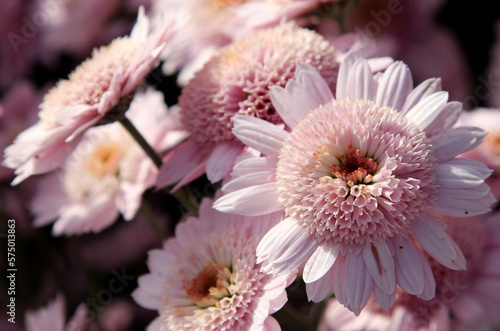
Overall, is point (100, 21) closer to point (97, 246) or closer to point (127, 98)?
point (97, 246)

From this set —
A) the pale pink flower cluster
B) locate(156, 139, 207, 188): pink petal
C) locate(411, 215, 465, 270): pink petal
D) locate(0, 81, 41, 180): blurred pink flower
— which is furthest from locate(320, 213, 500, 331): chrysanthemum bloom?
locate(0, 81, 41, 180): blurred pink flower

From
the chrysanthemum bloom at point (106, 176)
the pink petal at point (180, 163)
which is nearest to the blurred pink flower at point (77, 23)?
the chrysanthemum bloom at point (106, 176)

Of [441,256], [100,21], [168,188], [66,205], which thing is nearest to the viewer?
[441,256]

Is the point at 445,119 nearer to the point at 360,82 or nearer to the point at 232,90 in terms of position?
the point at 360,82

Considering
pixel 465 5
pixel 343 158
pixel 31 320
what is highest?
pixel 343 158

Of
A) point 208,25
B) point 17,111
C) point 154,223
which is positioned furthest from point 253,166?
point 17,111

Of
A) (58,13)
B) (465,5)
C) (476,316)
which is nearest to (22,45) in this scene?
(58,13)

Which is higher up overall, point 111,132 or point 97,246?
point 111,132
